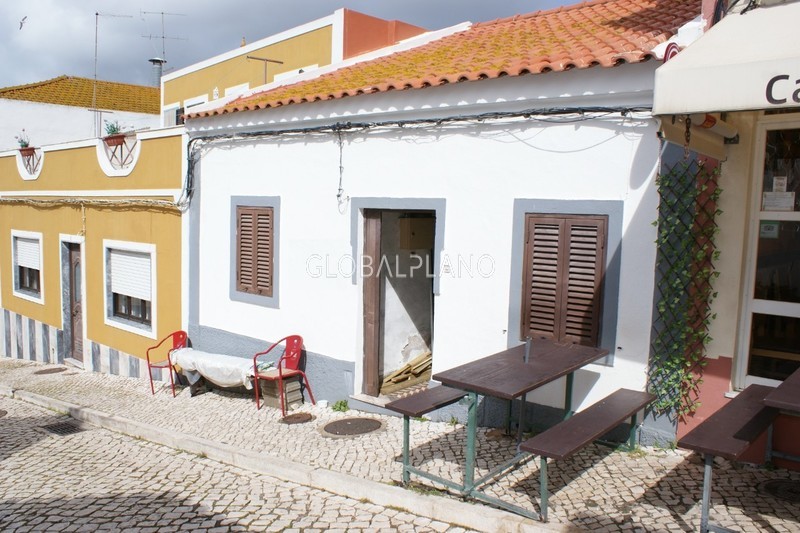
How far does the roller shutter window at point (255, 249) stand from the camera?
897cm

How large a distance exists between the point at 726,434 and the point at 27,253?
15801 mm

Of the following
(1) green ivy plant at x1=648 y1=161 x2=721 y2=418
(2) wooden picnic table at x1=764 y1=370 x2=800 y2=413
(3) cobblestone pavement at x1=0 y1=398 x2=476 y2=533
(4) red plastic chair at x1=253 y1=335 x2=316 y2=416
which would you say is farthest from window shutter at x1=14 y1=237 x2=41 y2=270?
(2) wooden picnic table at x1=764 y1=370 x2=800 y2=413

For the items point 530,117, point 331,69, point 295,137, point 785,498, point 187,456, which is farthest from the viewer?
point 331,69

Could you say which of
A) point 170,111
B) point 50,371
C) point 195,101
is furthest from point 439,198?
point 170,111

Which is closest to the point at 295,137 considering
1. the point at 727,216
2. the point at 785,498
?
the point at 727,216

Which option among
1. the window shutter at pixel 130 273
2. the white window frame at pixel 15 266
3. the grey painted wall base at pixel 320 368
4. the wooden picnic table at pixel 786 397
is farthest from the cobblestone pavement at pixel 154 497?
the white window frame at pixel 15 266

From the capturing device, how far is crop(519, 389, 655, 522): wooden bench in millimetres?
4344

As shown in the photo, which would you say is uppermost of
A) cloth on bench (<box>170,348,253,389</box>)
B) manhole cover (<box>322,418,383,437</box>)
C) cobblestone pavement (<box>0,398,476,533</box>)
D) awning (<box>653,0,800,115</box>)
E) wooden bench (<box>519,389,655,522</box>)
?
awning (<box>653,0,800,115</box>)

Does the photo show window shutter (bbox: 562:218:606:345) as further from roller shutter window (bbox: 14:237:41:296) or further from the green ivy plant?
roller shutter window (bbox: 14:237:41:296)

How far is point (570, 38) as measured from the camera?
7.75 m

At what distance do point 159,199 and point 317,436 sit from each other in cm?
572

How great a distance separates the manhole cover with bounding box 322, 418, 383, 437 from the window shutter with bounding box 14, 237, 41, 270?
35.1 ft

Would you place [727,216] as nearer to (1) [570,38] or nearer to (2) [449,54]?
(1) [570,38]

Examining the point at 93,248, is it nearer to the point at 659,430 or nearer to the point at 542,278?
the point at 542,278
